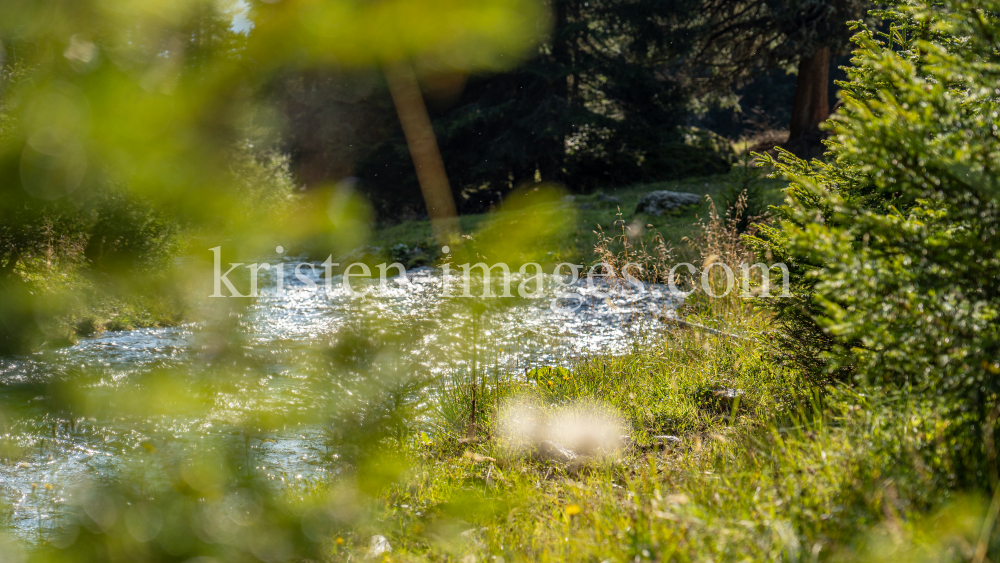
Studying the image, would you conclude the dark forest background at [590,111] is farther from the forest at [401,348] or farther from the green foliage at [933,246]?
the green foliage at [933,246]

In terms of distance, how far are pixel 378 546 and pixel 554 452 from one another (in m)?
1.12

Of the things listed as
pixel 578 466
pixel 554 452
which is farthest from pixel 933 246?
pixel 554 452

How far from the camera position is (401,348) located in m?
1.08

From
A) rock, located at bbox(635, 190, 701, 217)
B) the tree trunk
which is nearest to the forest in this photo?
rock, located at bbox(635, 190, 701, 217)

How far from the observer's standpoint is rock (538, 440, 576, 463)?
3.09 m

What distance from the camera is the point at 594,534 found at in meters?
2.05

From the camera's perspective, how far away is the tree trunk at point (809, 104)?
1728 centimetres

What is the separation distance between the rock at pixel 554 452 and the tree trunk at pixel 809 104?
55.0 feet

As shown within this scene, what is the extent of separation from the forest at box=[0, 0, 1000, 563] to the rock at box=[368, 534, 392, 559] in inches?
1.2

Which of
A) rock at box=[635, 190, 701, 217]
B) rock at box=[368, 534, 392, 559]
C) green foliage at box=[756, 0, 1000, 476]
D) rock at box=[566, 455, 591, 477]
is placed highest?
rock at box=[635, 190, 701, 217]

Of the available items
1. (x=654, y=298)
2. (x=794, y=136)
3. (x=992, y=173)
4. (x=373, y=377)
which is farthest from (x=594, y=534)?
(x=794, y=136)

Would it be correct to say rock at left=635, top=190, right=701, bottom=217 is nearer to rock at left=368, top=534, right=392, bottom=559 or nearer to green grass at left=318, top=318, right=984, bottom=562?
green grass at left=318, top=318, right=984, bottom=562

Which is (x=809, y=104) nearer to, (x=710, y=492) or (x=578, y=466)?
(x=578, y=466)

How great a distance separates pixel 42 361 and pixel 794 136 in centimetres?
2002
